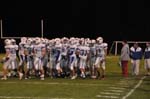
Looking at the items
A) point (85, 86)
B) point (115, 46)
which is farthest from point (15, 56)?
point (115, 46)

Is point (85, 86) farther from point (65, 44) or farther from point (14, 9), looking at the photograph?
point (14, 9)

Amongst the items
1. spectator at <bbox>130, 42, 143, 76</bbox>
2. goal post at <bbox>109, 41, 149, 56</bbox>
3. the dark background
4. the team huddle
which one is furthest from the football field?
the dark background

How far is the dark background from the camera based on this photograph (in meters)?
43.8

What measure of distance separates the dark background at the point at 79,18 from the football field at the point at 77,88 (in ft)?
66.1

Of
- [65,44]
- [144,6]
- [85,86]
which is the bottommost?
[85,86]

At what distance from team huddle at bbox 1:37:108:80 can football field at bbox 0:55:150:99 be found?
2.20ft

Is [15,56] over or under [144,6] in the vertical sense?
under

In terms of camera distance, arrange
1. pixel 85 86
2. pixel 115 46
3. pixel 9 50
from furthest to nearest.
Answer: pixel 115 46, pixel 9 50, pixel 85 86

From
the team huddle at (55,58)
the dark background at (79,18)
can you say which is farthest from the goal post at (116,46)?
the team huddle at (55,58)

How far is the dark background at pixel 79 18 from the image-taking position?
144 ft

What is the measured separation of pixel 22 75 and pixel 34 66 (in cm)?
64

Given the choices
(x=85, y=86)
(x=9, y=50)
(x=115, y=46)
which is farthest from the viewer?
(x=115, y=46)

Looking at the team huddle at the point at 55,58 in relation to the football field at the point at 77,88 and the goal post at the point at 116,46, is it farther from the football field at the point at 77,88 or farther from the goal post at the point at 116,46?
the goal post at the point at 116,46

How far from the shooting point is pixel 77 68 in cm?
2406
